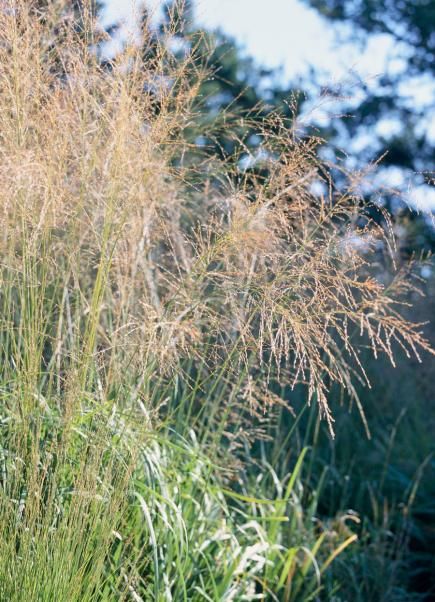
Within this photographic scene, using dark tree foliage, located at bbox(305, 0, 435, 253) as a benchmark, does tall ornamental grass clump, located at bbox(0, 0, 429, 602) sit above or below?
below

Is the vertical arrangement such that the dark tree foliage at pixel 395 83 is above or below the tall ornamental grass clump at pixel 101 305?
above

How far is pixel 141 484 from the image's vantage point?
8.84 ft

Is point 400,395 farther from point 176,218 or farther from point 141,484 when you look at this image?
point 141,484

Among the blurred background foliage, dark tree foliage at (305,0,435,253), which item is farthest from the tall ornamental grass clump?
dark tree foliage at (305,0,435,253)

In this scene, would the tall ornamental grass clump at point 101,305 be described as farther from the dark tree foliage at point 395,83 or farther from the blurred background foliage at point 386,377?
the dark tree foliage at point 395,83

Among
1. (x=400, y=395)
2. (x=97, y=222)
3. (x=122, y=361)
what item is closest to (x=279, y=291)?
(x=122, y=361)

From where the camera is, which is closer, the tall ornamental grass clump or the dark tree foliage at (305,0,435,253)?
the tall ornamental grass clump

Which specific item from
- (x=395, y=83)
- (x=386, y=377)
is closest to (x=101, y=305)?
(x=386, y=377)

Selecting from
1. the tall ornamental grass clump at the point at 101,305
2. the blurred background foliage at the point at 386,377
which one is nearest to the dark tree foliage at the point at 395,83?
the blurred background foliage at the point at 386,377

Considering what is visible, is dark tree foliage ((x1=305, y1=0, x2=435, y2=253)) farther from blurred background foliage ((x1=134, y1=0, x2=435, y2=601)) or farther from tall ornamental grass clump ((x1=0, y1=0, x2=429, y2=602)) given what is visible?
tall ornamental grass clump ((x1=0, y1=0, x2=429, y2=602))

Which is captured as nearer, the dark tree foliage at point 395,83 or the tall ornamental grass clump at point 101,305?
the tall ornamental grass clump at point 101,305

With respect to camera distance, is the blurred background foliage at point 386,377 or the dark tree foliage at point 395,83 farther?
the dark tree foliage at point 395,83

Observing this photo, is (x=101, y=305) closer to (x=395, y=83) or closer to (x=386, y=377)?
(x=386, y=377)

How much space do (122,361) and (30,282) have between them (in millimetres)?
369
